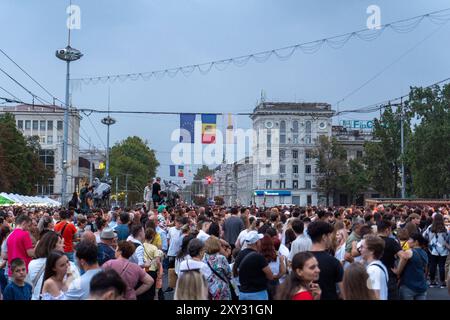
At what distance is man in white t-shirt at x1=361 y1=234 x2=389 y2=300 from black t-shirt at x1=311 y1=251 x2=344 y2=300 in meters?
0.33

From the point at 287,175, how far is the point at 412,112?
2286 inches

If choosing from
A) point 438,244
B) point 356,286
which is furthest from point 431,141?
point 356,286

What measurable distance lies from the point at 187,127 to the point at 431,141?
24.7 metres

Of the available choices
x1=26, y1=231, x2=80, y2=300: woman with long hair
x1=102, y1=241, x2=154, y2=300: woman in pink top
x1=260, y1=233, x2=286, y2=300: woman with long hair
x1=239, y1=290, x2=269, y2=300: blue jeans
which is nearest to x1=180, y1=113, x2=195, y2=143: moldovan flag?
x1=260, y1=233, x2=286, y2=300: woman with long hair

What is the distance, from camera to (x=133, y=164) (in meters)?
126

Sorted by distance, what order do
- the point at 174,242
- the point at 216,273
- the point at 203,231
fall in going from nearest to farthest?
the point at 216,273 → the point at 203,231 → the point at 174,242

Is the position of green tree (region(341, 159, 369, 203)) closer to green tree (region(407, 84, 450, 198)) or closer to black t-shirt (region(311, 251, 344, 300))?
green tree (region(407, 84, 450, 198))

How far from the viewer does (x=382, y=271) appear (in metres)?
6.76

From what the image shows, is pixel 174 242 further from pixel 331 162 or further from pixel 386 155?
pixel 331 162

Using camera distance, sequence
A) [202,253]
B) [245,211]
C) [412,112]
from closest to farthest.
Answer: [202,253], [245,211], [412,112]

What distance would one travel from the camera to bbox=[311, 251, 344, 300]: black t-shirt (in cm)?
658

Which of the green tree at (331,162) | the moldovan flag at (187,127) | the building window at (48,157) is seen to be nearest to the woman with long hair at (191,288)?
the moldovan flag at (187,127)

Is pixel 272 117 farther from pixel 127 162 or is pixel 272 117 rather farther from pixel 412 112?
pixel 412 112
